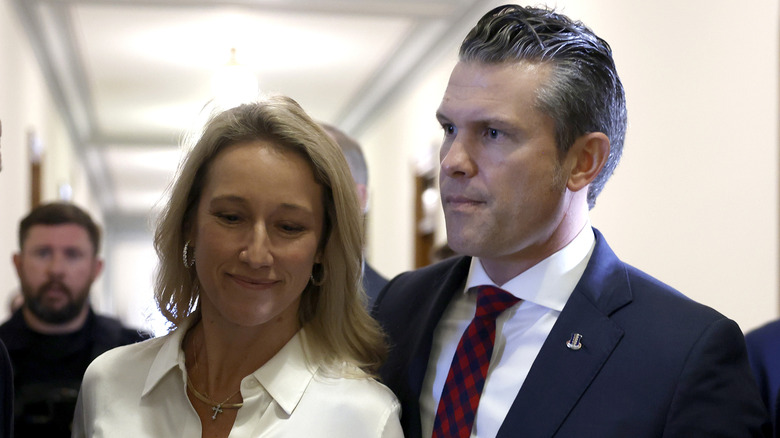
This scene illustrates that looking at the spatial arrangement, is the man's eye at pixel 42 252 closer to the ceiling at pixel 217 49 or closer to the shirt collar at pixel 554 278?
the ceiling at pixel 217 49

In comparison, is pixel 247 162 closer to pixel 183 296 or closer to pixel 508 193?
pixel 183 296

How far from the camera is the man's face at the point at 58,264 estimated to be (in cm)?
396

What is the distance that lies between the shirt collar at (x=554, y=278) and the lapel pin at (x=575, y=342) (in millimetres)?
92

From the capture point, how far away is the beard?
3754 mm

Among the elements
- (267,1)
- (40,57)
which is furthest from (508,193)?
(40,57)

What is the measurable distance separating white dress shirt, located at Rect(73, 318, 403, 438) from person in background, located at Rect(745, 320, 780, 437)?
0.86 m

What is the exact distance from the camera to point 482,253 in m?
1.93

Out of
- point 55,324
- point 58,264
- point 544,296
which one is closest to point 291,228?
point 544,296

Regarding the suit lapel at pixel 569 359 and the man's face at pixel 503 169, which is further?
the man's face at pixel 503 169

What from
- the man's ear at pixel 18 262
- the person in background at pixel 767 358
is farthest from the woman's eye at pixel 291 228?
the man's ear at pixel 18 262

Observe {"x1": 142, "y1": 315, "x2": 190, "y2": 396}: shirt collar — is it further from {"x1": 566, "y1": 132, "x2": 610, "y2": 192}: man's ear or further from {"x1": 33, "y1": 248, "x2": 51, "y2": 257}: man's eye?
{"x1": 33, "y1": 248, "x2": 51, "y2": 257}: man's eye

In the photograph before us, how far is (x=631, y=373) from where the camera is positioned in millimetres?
1768

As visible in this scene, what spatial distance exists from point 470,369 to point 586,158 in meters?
0.52

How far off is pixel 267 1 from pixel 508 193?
541 centimetres
